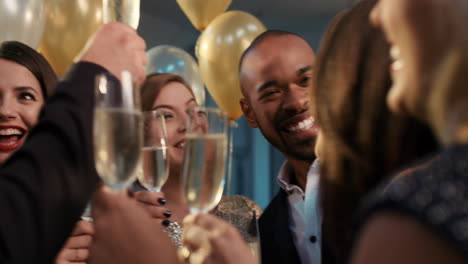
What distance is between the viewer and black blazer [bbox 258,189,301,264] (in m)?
1.59

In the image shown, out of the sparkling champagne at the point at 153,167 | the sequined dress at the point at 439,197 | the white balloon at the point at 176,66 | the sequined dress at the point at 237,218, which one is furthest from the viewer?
the white balloon at the point at 176,66

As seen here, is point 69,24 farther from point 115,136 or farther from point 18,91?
point 115,136

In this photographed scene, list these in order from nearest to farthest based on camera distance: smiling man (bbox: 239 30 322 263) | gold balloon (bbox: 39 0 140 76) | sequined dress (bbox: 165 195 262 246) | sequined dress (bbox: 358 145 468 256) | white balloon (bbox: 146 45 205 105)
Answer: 1. sequined dress (bbox: 358 145 468 256)
2. sequined dress (bbox: 165 195 262 246)
3. smiling man (bbox: 239 30 322 263)
4. gold balloon (bbox: 39 0 140 76)
5. white balloon (bbox: 146 45 205 105)

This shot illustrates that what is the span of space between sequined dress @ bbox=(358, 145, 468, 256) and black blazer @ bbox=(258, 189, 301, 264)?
1.17m

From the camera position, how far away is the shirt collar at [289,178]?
176 centimetres

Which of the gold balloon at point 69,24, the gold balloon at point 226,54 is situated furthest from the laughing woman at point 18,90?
the gold balloon at point 226,54

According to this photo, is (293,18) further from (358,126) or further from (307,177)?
(358,126)

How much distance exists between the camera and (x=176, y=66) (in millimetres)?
2551

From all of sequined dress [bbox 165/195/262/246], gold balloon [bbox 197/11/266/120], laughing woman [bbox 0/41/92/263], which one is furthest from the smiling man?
laughing woman [bbox 0/41/92/263]

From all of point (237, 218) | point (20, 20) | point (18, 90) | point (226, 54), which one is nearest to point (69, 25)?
point (20, 20)

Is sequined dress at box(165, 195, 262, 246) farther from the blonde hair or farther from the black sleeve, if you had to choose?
the blonde hair

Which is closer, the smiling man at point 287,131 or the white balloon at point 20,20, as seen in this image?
the smiling man at point 287,131

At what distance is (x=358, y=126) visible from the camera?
638 mm

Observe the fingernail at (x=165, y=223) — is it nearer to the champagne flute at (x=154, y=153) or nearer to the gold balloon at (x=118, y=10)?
the champagne flute at (x=154, y=153)
